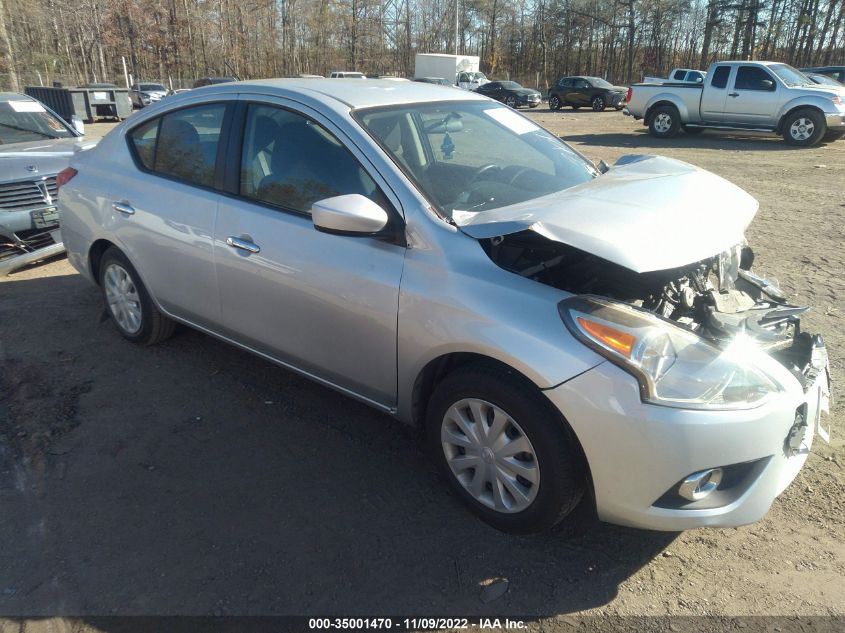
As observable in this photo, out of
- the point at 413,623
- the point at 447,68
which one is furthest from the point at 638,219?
the point at 447,68

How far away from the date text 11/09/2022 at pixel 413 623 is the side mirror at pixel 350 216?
1555 millimetres

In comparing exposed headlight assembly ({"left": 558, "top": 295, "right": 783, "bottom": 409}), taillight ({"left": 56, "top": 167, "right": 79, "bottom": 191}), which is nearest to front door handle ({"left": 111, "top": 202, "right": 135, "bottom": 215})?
taillight ({"left": 56, "top": 167, "right": 79, "bottom": 191})

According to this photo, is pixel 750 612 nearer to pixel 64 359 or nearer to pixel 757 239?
pixel 64 359

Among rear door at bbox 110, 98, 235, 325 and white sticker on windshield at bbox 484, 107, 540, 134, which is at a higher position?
white sticker on windshield at bbox 484, 107, 540, 134

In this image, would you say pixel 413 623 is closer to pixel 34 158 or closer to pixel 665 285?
pixel 665 285

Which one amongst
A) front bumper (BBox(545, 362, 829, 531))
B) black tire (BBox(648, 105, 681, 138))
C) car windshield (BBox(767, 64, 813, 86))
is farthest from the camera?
black tire (BBox(648, 105, 681, 138))

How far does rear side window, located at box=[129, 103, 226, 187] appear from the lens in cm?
367

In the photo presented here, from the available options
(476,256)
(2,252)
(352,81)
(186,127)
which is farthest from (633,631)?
(2,252)

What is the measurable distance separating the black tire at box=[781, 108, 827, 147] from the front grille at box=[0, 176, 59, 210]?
1527cm

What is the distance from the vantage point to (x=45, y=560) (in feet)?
8.56

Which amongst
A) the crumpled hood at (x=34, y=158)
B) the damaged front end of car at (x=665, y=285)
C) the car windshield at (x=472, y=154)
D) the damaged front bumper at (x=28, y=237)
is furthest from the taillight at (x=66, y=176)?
the damaged front end of car at (x=665, y=285)

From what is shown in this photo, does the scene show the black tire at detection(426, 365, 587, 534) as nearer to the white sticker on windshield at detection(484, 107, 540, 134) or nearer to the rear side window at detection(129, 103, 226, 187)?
the white sticker on windshield at detection(484, 107, 540, 134)

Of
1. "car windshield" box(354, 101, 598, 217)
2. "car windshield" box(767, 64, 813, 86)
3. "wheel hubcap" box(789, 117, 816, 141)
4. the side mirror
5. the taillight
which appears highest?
"car windshield" box(767, 64, 813, 86)

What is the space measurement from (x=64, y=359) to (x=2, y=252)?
2.85m
